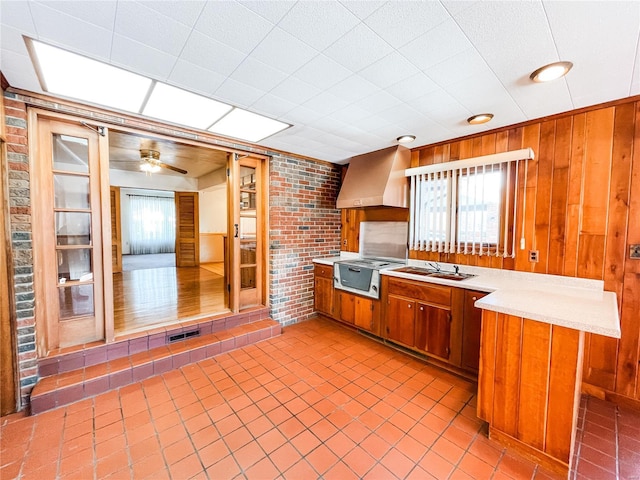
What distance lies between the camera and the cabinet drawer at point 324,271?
3.81 metres

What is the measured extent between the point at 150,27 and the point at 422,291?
9.58 feet

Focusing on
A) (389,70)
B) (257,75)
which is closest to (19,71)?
(257,75)

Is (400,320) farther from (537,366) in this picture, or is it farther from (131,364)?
(131,364)

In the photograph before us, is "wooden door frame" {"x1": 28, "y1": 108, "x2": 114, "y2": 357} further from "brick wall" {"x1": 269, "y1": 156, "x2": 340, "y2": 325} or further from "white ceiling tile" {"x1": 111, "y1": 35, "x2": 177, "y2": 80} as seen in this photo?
"brick wall" {"x1": 269, "y1": 156, "x2": 340, "y2": 325}

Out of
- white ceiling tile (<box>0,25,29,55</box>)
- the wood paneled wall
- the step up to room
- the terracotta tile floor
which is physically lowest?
the terracotta tile floor

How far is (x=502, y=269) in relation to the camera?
8.81ft

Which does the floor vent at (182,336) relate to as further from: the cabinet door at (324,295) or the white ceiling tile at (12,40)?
the white ceiling tile at (12,40)

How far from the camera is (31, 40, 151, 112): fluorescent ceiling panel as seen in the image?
164 centimetres

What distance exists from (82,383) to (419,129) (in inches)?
151

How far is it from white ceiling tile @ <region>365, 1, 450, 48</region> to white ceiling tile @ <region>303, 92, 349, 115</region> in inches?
28.5

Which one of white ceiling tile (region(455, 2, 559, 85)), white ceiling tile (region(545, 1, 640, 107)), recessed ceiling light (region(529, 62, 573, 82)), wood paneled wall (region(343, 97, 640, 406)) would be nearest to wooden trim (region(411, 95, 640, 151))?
wood paneled wall (region(343, 97, 640, 406))

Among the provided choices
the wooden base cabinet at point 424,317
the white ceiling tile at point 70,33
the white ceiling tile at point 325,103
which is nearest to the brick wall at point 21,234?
the white ceiling tile at point 70,33

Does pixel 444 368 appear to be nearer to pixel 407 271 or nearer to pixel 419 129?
pixel 407 271

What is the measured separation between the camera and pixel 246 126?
2.74 meters
